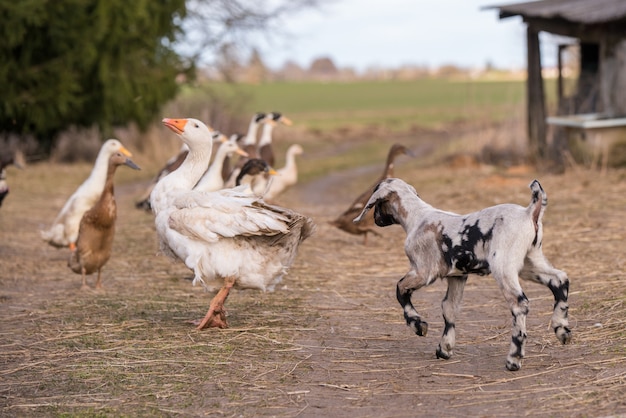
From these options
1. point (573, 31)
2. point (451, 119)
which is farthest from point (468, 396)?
point (451, 119)

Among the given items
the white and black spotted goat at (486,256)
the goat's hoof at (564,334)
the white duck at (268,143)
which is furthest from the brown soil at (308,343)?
the white duck at (268,143)

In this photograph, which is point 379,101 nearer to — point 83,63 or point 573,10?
point 83,63

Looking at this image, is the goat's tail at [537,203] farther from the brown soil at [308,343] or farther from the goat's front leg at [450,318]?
the brown soil at [308,343]

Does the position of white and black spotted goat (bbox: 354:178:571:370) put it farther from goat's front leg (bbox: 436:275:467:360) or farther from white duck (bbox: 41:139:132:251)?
white duck (bbox: 41:139:132:251)

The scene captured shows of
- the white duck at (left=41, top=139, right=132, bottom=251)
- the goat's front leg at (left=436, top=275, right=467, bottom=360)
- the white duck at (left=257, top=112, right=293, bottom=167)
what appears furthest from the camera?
the white duck at (left=257, top=112, right=293, bottom=167)

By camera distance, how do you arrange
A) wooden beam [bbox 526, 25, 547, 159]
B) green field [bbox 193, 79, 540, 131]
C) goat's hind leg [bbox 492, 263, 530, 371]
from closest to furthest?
1. goat's hind leg [bbox 492, 263, 530, 371]
2. wooden beam [bbox 526, 25, 547, 159]
3. green field [bbox 193, 79, 540, 131]

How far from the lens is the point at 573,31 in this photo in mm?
18703

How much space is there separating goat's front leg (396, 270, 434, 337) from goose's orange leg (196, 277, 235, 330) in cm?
172

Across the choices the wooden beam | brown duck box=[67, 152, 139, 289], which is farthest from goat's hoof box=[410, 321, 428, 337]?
the wooden beam

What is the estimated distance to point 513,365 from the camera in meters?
5.97

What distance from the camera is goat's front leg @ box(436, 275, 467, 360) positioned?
249 inches

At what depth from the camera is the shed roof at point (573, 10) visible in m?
16.5

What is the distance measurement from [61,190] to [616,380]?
49.2 feet

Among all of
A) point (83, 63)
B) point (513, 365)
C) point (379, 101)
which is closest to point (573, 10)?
point (83, 63)
